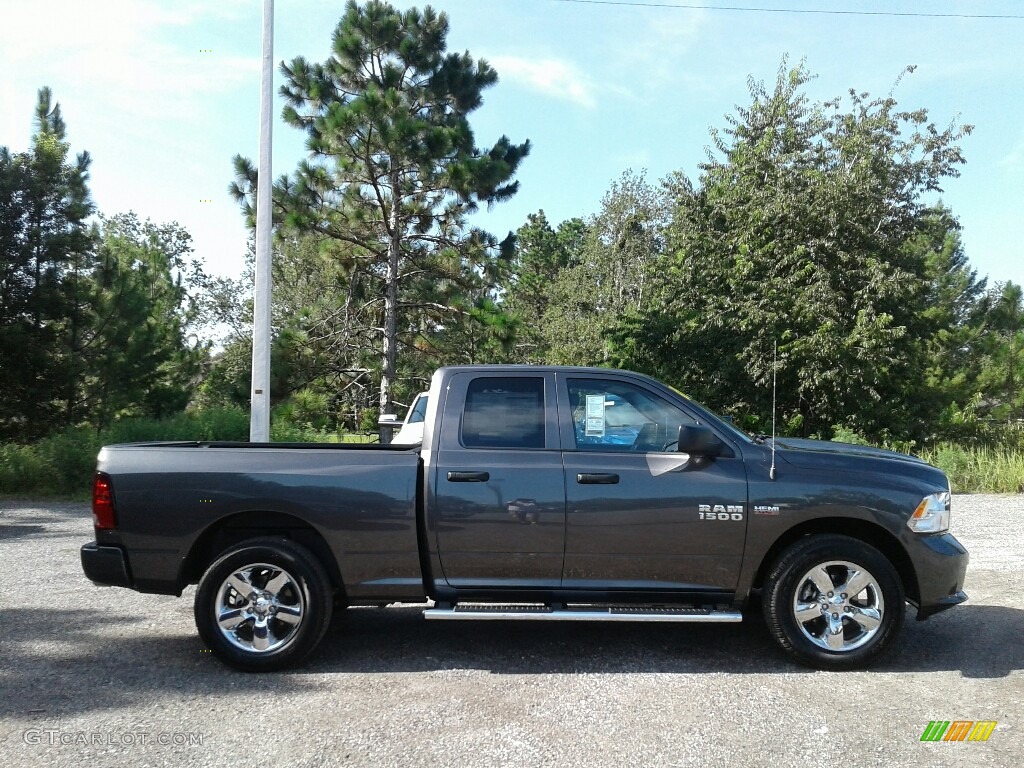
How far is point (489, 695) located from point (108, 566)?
2443mm

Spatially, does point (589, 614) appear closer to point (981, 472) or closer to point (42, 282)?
point (981, 472)

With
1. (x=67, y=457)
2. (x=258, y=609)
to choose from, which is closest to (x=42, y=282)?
(x=67, y=457)

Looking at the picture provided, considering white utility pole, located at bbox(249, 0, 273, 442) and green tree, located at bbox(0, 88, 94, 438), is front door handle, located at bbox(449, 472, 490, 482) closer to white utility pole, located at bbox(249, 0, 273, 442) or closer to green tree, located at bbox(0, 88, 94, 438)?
white utility pole, located at bbox(249, 0, 273, 442)

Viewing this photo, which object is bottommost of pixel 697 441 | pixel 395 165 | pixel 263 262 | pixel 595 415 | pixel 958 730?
pixel 958 730

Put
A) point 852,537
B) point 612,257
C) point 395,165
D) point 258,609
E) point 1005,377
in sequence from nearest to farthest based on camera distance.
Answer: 1. point 258,609
2. point 852,537
3. point 395,165
4. point 1005,377
5. point 612,257

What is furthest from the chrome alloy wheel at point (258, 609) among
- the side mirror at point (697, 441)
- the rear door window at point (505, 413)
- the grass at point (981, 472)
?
the grass at point (981, 472)

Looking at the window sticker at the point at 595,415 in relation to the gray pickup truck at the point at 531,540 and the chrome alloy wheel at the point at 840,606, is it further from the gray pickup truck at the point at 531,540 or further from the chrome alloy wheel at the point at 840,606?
the chrome alloy wheel at the point at 840,606

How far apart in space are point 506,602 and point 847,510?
7.02 ft

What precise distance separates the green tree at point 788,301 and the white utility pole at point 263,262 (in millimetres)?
10964

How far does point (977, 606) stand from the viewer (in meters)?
6.79

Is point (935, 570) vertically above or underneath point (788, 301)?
underneath

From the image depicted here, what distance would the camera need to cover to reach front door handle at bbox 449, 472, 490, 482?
17.1ft

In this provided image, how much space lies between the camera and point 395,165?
20297 millimetres

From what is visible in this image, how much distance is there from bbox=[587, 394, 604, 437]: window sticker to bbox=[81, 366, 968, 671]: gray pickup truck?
207mm
